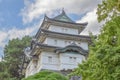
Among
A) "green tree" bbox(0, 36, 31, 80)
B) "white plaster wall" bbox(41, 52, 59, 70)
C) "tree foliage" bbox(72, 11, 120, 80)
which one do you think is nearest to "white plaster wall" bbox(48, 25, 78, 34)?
"white plaster wall" bbox(41, 52, 59, 70)

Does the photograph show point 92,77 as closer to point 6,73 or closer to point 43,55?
point 43,55

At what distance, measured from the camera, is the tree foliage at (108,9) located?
30.5 feet

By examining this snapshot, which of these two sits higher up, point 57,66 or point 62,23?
point 62,23

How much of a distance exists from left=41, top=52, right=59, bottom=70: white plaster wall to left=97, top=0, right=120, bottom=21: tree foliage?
20.6 metres

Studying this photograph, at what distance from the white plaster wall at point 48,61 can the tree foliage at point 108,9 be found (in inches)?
810

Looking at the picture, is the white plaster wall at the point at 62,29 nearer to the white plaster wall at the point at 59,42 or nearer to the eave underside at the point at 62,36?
the eave underside at the point at 62,36

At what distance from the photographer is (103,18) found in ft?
33.1

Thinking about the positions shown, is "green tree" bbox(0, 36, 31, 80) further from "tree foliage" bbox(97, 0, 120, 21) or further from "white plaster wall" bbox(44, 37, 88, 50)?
"tree foliage" bbox(97, 0, 120, 21)

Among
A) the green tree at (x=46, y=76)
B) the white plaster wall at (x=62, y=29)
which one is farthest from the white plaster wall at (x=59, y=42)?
the green tree at (x=46, y=76)

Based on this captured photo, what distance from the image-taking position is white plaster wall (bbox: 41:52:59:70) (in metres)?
30.3

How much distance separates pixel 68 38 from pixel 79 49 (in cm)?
241

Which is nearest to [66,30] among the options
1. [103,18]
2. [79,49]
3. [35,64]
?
[79,49]

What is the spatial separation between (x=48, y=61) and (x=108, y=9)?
70.7ft

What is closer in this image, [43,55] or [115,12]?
[115,12]
